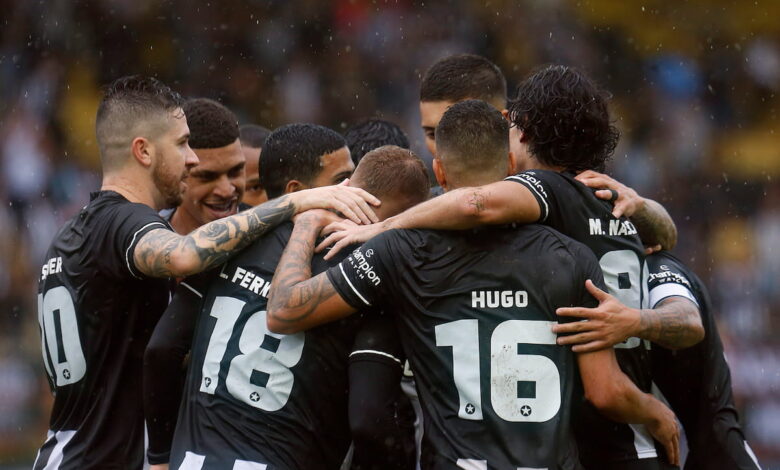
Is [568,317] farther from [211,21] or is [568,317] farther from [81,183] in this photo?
[211,21]

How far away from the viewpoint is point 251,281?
4.02 meters

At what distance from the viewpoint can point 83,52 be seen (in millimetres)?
13648

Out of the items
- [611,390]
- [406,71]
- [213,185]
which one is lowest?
[611,390]

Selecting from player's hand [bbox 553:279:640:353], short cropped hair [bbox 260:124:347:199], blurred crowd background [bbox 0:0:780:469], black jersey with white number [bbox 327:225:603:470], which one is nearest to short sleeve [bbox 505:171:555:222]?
black jersey with white number [bbox 327:225:603:470]

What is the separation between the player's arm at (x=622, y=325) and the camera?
362 cm

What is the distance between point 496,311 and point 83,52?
37.2 ft

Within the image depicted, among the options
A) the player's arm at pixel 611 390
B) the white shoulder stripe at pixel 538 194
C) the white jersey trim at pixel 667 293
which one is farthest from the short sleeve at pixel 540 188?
the white jersey trim at pixel 667 293

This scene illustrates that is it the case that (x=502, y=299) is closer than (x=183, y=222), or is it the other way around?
(x=502, y=299)

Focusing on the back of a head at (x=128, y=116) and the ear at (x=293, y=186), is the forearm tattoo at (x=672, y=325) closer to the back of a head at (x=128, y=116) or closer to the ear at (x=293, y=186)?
the ear at (x=293, y=186)

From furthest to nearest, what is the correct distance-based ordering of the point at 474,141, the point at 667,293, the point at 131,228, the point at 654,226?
the point at 654,226 → the point at 667,293 → the point at 131,228 → the point at 474,141

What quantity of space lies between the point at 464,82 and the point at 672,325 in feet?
7.49

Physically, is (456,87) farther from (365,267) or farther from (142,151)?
(365,267)

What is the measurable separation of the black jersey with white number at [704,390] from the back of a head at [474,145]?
3.50 feet

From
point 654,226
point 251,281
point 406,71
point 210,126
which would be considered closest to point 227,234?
point 251,281
